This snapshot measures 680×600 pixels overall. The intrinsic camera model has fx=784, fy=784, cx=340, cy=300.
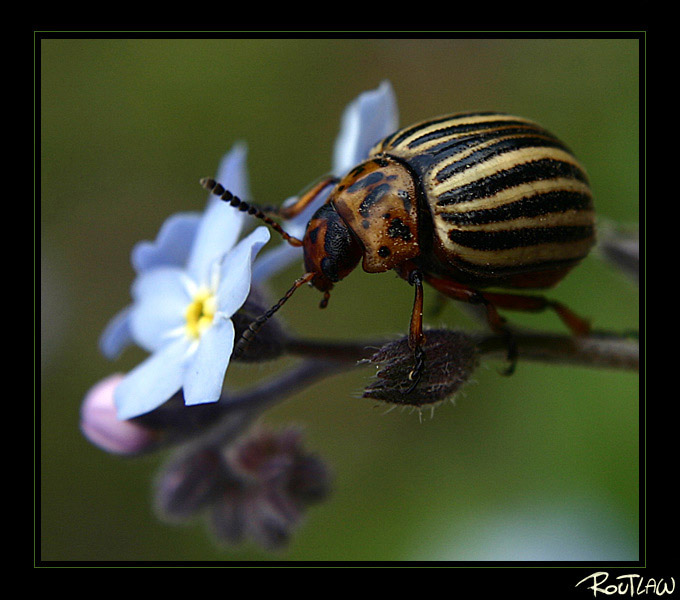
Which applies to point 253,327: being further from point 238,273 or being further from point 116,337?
point 116,337

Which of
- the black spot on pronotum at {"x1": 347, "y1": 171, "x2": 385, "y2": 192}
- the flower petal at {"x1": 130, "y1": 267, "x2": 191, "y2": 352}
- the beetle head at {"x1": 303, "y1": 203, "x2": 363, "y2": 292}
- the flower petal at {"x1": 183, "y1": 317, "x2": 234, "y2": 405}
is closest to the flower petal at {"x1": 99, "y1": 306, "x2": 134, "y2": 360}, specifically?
the flower petal at {"x1": 130, "y1": 267, "x2": 191, "y2": 352}

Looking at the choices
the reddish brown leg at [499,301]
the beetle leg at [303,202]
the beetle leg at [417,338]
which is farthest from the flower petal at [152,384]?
the reddish brown leg at [499,301]

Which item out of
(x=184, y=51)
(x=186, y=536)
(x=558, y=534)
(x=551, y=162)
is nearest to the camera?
(x=551, y=162)

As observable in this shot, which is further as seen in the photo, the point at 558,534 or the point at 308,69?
the point at 308,69

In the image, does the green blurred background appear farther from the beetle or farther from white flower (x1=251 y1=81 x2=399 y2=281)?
the beetle

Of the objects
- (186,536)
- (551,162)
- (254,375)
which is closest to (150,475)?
(186,536)

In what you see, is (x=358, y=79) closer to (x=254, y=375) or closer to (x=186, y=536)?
(x=254, y=375)

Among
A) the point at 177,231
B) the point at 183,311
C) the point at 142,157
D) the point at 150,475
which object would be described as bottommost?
the point at 150,475
